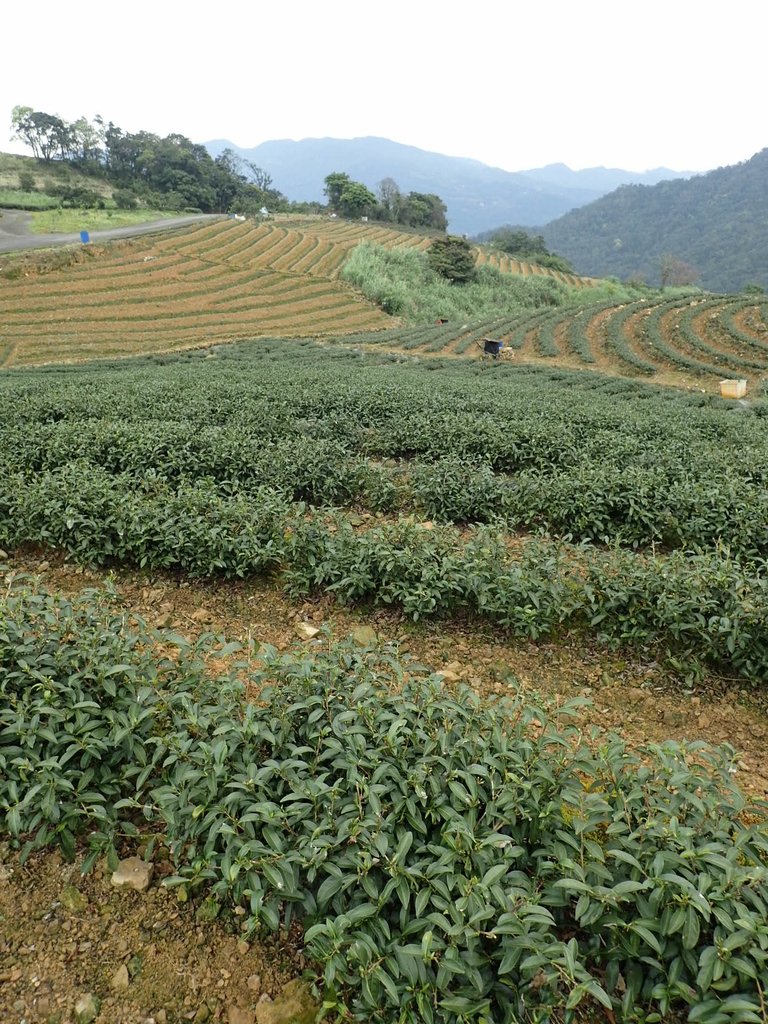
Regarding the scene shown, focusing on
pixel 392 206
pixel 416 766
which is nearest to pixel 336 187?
pixel 392 206

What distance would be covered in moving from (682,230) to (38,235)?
162 m

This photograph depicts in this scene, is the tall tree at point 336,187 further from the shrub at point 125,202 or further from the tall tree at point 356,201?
the shrub at point 125,202

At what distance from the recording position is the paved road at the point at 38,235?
153 ft

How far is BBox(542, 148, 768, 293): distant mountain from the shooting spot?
12631cm

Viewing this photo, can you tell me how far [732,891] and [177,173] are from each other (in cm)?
10137

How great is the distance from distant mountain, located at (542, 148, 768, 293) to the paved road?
96.8 meters

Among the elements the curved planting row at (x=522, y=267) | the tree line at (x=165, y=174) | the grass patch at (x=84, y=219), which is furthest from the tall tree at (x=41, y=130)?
the curved planting row at (x=522, y=267)

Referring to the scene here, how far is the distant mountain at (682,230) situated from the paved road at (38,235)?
96793mm

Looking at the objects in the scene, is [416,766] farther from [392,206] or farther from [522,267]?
[392,206]

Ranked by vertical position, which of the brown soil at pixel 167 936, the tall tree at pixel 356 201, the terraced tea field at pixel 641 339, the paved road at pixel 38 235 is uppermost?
the tall tree at pixel 356 201

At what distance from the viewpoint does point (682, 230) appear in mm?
154250

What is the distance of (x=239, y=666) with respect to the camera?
335 cm

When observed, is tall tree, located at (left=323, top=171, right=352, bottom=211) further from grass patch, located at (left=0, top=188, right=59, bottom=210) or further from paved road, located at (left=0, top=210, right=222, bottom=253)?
grass patch, located at (left=0, top=188, right=59, bottom=210)

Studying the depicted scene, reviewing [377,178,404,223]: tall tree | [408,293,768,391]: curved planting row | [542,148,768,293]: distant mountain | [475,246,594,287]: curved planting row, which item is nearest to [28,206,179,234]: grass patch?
[377,178,404,223]: tall tree
